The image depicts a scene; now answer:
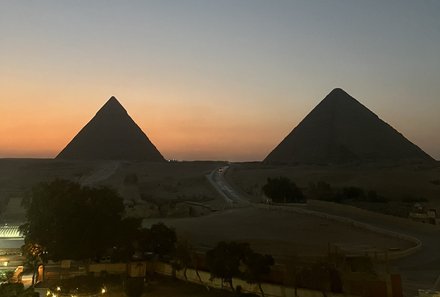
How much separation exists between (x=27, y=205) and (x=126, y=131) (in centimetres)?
6125

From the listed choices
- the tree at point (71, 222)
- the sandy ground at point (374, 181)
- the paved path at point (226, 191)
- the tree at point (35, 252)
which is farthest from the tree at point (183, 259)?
the sandy ground at point (374, 181)

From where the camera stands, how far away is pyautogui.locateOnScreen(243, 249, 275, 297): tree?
11586 millimetres

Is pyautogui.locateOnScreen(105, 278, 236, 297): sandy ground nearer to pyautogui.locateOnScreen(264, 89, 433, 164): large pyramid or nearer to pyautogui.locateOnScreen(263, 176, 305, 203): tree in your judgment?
pyautogui.locateOnScreen(263, 176, 305, 203): tree

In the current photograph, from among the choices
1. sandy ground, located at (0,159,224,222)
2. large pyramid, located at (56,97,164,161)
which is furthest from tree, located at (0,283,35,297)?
large pyramid, located at (56,97,164,161)

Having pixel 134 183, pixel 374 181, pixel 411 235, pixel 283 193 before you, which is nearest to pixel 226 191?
pixel 283 193

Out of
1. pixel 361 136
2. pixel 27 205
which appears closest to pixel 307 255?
pixel 27 205

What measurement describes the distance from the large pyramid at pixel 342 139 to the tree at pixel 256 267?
179 ft

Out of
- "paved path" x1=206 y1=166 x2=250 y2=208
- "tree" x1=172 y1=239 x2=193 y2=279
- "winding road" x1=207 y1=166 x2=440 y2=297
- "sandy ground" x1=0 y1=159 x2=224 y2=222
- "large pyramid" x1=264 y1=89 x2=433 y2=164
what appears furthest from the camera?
"large pyramid" x1=264 y1=89 x2=433 y2=164

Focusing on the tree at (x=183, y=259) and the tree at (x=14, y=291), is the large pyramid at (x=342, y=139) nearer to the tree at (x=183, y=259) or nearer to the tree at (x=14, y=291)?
the tree at (x=183, y=259)

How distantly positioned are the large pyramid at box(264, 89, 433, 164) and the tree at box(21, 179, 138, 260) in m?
53.0

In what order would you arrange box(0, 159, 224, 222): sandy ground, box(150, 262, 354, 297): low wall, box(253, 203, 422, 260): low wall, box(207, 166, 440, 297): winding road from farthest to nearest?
1. box(0, 159, 224, 222): sandy ground
2. box(253, 203, 422, 260): low wall
3. box(207, 166, 440, 297): winding road
4. box(150, 262, 354, 297): low wall

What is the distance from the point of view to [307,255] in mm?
14211

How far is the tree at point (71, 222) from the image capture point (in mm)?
14336

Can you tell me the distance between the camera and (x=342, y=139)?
224 feet
